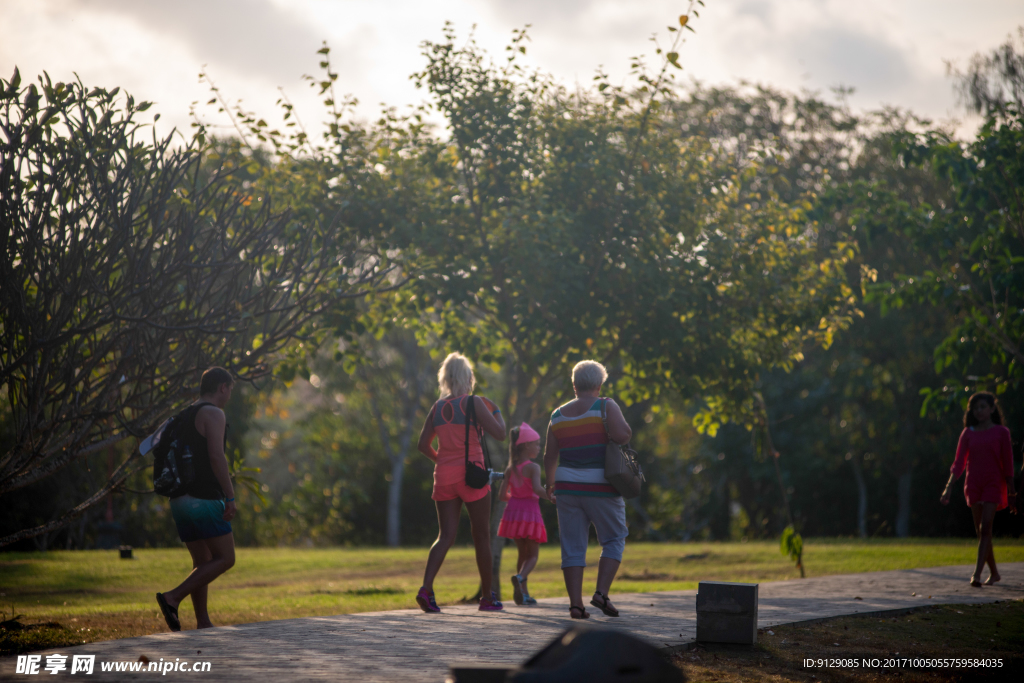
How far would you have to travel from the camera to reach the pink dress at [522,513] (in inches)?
345

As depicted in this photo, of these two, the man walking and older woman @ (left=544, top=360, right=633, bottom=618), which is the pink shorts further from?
the man walking

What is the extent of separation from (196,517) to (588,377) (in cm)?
329

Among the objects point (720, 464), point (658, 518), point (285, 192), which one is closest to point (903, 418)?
point (720, 464)

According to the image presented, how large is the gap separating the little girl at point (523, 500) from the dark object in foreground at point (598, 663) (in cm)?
528

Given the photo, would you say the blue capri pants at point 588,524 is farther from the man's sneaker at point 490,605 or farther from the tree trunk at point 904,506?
the tree trunk at point 904,506

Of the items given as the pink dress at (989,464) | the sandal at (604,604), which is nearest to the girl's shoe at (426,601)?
the sandal at (604,604)

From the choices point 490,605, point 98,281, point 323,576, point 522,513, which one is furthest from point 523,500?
point 323,576

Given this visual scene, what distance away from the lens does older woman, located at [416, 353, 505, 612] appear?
794 cm

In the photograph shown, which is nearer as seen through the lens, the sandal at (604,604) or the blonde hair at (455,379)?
the sandal at (604,604)

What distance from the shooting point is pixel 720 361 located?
36.9 feet

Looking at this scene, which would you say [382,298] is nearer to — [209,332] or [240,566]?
[209,332]

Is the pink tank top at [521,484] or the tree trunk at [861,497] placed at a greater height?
the pink tank top at [521,484]

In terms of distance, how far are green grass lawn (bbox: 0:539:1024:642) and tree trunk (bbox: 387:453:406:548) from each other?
337 inches

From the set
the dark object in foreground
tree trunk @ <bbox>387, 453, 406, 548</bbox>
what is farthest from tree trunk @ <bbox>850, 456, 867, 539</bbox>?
the dark object in foreground
